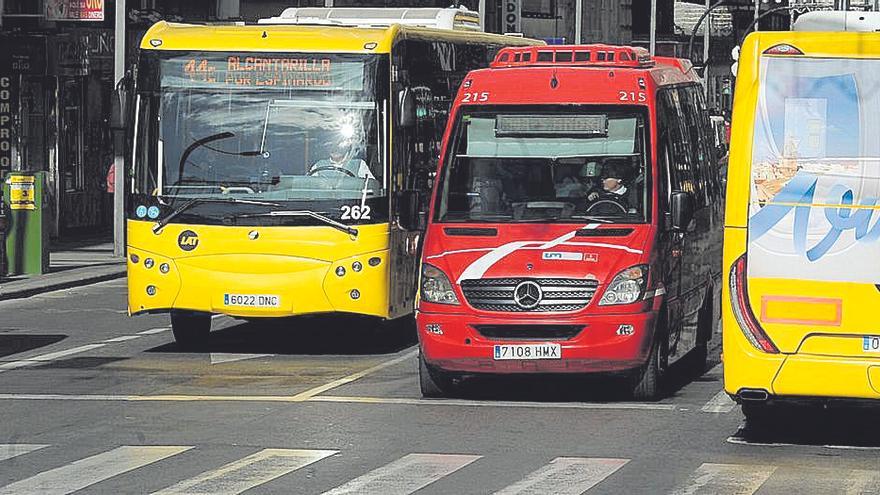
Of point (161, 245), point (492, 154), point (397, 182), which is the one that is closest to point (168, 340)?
point (161, 245)

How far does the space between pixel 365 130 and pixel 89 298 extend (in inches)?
313

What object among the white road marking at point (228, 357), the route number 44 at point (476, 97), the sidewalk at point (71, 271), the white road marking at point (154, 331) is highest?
the route number 44 at point (476, 97)

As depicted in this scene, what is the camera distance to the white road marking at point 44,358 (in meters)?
16.6

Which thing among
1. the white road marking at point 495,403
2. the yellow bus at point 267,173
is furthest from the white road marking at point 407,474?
the yellow bus at point 267,173

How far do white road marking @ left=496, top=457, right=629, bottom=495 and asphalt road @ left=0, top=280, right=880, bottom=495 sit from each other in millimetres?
18

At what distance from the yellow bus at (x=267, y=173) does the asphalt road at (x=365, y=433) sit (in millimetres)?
679

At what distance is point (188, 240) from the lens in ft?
56.6

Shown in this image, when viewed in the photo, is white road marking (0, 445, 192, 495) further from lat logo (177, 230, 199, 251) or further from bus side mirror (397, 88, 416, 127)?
bus side mirror (397, 88, 416, 127)

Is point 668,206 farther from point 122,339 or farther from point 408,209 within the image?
point 122,339

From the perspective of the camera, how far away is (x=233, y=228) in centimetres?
1719

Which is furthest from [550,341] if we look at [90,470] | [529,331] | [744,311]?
[90,470]

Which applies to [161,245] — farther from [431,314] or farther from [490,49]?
[490,49]

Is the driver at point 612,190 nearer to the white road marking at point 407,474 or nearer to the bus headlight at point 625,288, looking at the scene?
the bus headlight at point 625,288

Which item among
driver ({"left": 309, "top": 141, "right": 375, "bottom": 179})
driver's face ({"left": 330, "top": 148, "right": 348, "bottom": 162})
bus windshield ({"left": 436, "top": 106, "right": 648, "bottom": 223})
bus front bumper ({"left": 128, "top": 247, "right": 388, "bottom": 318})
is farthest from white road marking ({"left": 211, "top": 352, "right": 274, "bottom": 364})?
bus windshield ({"left": 436, "top": 106, "right": 648, "bottom": 223})
